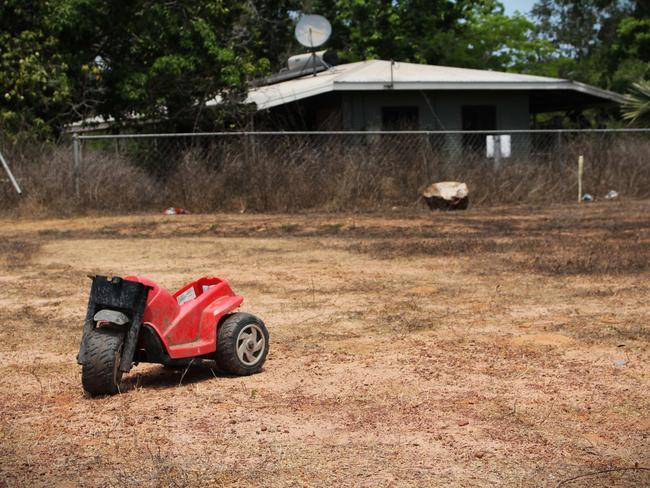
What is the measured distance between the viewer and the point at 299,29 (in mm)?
27234

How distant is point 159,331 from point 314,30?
22.6 metres

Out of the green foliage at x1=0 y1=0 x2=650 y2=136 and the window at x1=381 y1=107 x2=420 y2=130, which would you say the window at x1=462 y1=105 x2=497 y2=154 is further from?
the green foliage at x1=0 y1=0 x2=650 y2=136

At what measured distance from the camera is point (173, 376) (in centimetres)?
582

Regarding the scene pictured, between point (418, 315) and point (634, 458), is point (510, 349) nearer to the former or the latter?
point (418, 315)

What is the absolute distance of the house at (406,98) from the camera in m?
24.7

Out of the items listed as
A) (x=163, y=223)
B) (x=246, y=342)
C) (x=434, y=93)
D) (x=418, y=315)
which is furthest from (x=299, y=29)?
(x=246, y=342)

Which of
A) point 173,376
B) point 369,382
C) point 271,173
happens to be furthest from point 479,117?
point 369,382

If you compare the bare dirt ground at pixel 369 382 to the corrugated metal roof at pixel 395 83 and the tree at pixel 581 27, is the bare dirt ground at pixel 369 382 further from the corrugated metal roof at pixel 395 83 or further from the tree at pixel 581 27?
the tree at pixel 581 27

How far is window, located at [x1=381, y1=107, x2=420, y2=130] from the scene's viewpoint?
26266 mm

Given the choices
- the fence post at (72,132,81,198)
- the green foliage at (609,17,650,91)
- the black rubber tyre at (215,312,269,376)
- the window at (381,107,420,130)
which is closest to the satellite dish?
the window at (381,107,420,130)

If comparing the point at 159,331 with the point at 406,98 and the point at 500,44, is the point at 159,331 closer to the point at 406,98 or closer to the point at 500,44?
the point at 406,98

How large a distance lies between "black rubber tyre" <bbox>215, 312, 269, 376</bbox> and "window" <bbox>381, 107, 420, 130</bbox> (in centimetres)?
2070

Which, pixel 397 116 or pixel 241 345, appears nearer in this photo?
pixel 241 345

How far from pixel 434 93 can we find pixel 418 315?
1991 centimetres
